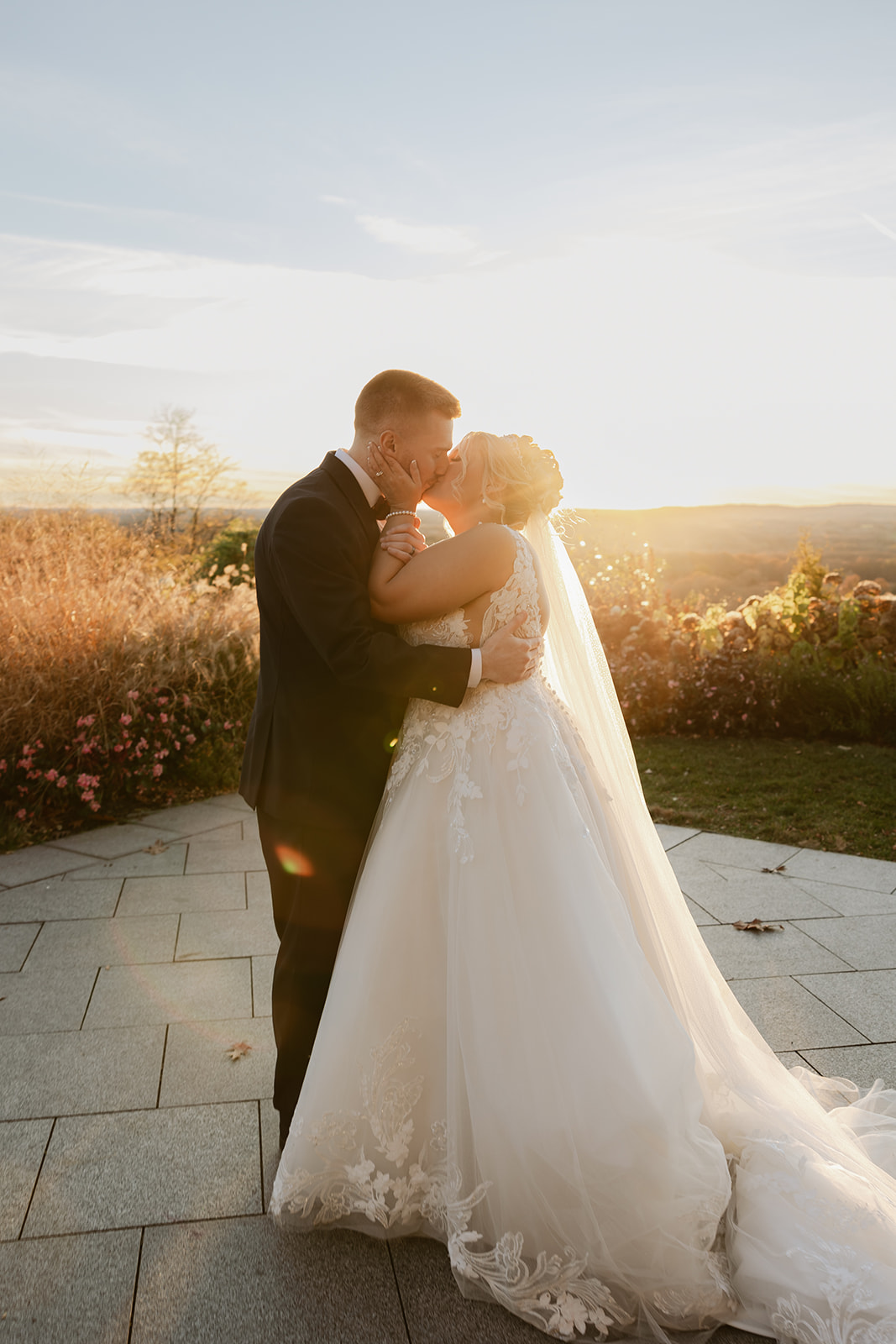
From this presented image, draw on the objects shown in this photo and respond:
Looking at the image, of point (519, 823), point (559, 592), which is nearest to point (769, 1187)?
point (519, 823)

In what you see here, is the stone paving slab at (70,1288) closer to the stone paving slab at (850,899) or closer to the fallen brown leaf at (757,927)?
the fallen brown leaf at (757,927)

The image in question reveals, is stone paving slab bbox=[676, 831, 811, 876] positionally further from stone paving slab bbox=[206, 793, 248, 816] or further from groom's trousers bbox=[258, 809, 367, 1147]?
groom's trousers bbox=[258, 809, 367, 1147]

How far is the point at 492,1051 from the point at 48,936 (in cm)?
274

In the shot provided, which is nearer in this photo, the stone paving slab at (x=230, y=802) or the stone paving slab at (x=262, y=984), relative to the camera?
the stone paving slab at (x=262, y=984)

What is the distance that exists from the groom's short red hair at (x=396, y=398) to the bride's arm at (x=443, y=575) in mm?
388

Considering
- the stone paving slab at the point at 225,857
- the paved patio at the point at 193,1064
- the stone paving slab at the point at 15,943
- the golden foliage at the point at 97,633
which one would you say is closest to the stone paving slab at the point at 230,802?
the paved patio at the point at 193,1064

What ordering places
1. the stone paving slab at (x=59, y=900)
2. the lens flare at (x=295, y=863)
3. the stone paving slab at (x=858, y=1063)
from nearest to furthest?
the lens flare at (x=295, y=863), the stone paving slab at (x=858, y=1063), the stone paving slab at (x=59, y=900)

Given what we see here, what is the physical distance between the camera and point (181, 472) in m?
19.2

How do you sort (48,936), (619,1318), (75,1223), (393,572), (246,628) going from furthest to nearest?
1. (246,628)
2. (48,936)
3. (393,572)
4. (75,1223)
5. (619,1318)

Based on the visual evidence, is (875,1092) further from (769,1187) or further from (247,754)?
(247,754)

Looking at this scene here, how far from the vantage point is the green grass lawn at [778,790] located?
6090 millimetres

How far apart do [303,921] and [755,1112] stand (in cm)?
133

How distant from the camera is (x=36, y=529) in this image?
7.93 meters

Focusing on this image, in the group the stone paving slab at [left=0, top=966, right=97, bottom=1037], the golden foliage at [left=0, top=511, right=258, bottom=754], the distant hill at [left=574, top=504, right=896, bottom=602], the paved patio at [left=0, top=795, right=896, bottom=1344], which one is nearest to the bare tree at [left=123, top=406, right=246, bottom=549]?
the distant hill at [left=574, top=504, right=896, bottom=602]
